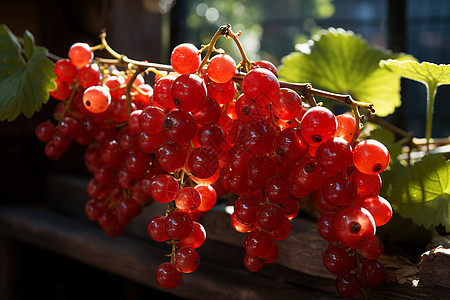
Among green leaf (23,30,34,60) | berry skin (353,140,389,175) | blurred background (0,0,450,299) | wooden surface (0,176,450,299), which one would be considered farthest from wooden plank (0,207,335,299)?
green leaf (23,30,34,60)

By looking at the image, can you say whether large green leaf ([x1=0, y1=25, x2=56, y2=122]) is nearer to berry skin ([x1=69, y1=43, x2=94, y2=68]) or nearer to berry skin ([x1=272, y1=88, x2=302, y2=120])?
berry skin ([x1=69, y1=43, x2=94, y2=68])

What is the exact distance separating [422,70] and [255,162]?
0.23m

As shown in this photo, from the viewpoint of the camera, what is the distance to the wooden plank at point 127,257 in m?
0.57

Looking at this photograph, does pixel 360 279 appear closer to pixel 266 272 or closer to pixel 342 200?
pixel 342 200

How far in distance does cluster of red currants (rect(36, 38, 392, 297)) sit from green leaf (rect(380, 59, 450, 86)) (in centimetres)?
12

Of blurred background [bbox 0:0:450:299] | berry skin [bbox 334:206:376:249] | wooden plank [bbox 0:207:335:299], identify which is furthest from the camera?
blurred background [bbox 0:0:450:299]

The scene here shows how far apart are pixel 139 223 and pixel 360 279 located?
0.49 meters

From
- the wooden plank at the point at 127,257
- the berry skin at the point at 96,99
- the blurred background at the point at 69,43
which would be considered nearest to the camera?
the berry skin at the point at 96,99

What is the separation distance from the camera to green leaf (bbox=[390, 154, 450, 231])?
441 millimetres

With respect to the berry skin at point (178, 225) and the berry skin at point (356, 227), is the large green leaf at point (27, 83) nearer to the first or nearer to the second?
the berry skin at point (178, 225)

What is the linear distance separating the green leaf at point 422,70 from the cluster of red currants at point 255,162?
0.38 ft

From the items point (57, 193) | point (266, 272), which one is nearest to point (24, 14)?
point (57, 193)

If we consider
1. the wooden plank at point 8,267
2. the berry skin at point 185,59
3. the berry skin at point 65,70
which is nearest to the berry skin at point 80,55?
the berry skin at point 65,70

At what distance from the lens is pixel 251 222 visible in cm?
38
